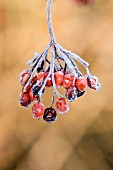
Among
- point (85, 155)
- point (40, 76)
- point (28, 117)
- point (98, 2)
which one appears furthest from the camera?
point (85, 155)

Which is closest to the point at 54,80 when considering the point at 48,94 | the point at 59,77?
the point at 59,77

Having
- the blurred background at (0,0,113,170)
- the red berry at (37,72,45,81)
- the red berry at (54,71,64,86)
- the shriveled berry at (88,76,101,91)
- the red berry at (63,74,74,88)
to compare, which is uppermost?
the blurred background at (0,0,113,170)

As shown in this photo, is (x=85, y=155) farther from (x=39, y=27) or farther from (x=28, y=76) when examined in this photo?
(x=28, y=76)

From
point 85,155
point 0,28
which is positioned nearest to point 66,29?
point 0,28

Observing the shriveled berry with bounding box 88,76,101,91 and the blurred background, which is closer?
the shriveled berry with bounding box 88,76,101,91

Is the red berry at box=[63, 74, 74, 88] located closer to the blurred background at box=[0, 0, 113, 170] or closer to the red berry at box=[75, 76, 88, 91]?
the red berry at box=[75, 76, 88, 91]

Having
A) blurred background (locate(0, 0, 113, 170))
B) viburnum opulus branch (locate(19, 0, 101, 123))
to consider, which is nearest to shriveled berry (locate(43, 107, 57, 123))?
viburnum opulus branch (locate(19, 0, 101, 123))

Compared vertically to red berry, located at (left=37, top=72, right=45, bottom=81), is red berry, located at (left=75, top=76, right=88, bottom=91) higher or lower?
lower

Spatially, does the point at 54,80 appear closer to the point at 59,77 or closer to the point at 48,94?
the point at 59,77

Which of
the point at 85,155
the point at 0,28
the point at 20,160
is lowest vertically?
the point at 85,155
